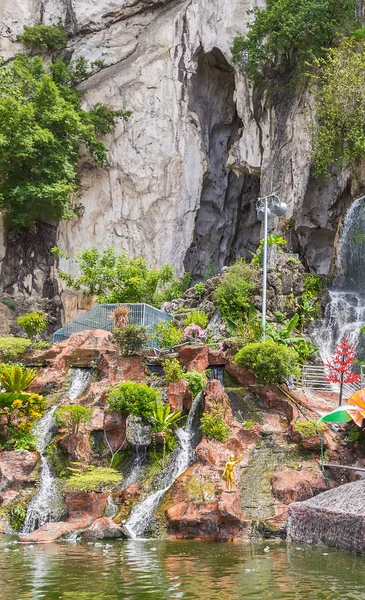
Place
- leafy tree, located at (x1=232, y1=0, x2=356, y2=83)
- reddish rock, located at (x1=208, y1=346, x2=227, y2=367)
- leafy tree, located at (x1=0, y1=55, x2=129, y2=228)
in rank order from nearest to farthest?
reddish rock, located at (x1=208, y1=346, x2=227, y2=367) < leafy tree, located at (x1=232, y1=0, x2=356, y2=83) < leafy tree, located at (x1=0, y1=55, x2=129, y2=228)

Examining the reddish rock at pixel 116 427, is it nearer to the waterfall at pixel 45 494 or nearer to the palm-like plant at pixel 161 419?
the palm-like plant at pixel 161 419

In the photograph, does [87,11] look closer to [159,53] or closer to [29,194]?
[159,53]

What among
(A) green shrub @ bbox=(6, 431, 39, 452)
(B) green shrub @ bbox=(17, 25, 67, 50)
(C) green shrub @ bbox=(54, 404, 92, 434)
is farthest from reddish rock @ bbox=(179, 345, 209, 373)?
(B) green shrub @ bbox=(17, 25, 67, 50)

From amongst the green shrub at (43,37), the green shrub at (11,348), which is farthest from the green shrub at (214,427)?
the green shrub at (43,37)

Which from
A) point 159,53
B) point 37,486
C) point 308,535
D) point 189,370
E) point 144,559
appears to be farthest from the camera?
point 159,53

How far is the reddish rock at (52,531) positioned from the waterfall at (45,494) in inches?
37.3

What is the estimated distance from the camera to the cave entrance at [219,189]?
38594 mm

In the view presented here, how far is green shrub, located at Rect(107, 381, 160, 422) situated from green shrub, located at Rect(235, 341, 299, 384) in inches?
121

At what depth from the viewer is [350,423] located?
16516mm

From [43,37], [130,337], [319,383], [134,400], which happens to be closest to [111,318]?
[130,337]

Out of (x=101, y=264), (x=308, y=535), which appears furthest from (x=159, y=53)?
(x=308, y=535)

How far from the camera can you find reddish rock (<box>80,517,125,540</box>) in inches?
530

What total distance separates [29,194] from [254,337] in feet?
50.8

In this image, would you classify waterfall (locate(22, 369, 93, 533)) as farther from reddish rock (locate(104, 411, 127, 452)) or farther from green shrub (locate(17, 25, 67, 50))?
green shrub (locate(17, 25, 67, 50))
